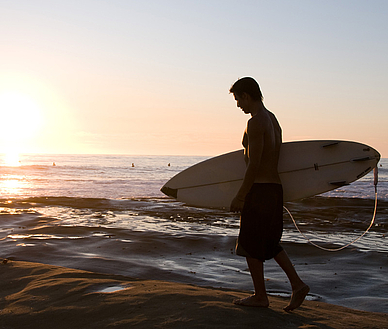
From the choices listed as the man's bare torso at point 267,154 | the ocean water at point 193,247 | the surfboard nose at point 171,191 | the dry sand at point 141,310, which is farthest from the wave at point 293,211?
the man's bare torso at point 267,154

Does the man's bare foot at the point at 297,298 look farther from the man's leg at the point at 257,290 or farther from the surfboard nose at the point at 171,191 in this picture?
the surfboard nose at the point at 171,191

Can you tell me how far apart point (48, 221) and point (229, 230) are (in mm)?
4372

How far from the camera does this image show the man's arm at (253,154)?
277 centimetres

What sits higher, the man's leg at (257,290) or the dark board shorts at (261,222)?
the dark board shorts at (261,222)

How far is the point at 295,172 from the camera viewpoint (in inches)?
146

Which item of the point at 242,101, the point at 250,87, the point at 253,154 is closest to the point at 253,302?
the point at 253,154

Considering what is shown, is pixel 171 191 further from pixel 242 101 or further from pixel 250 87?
pixel 250 87

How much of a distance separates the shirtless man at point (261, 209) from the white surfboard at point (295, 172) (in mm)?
848

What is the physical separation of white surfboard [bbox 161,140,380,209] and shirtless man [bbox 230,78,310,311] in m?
0.85

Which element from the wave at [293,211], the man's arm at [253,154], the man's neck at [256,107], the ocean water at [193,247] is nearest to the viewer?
the man's arm at [253,154]

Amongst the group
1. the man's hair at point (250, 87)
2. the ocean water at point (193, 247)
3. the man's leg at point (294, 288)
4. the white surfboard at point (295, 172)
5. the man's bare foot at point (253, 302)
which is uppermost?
the man's hair at point (250, 87)

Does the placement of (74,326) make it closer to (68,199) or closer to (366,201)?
(68,199)

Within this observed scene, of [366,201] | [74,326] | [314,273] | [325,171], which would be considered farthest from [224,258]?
[366,201]

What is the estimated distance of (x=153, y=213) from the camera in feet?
36.3
